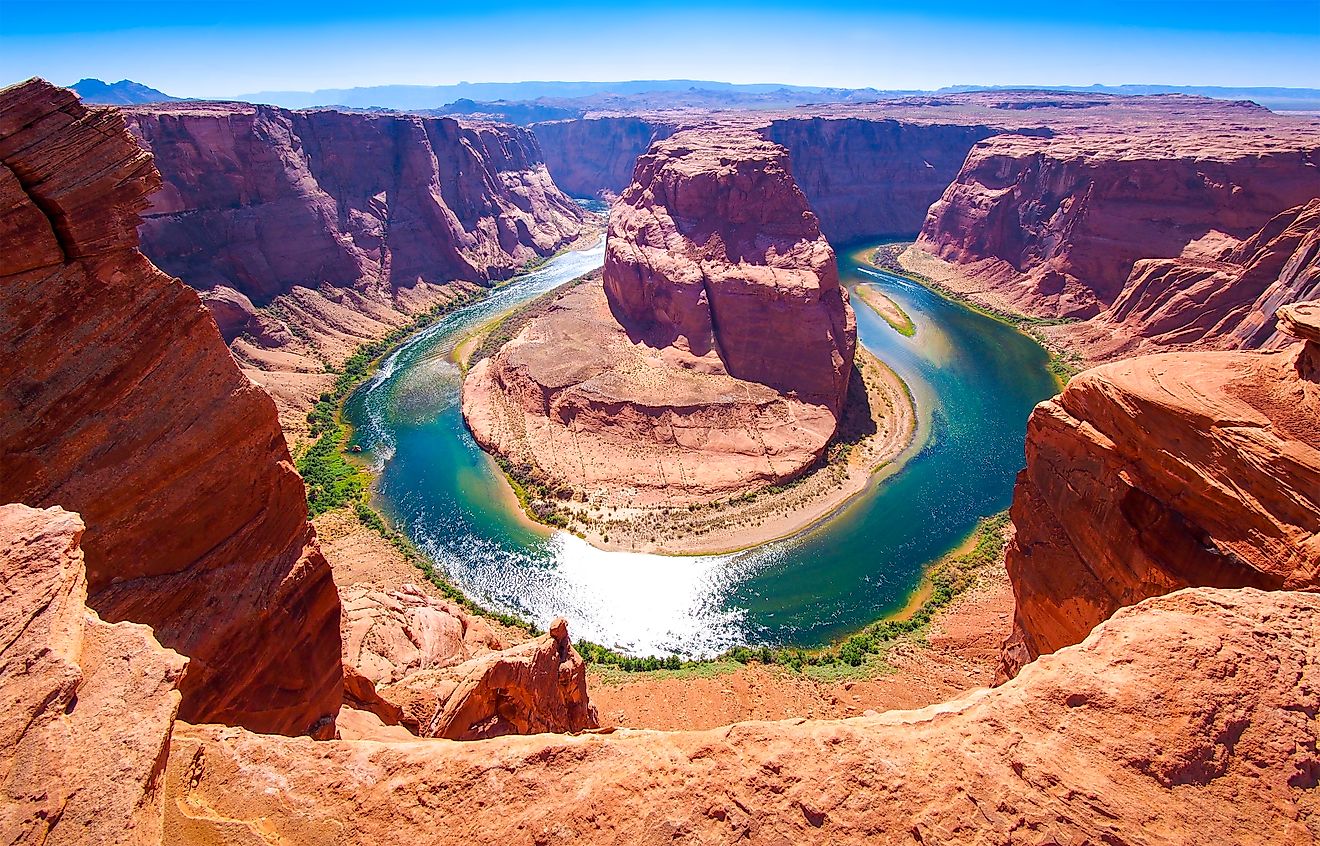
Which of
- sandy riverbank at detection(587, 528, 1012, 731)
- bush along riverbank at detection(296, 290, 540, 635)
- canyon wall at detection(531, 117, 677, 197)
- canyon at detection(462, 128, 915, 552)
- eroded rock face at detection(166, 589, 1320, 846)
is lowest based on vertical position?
bush along riverbank at detection(296, 290, 540, 635)

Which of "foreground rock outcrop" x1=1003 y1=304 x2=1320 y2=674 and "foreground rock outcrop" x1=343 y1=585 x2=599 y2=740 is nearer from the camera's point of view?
"foreground rock outcrop" x1=1003 y1=304 x2=1320 y2=674

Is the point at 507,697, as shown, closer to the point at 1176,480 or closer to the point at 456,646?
the point at 456,646

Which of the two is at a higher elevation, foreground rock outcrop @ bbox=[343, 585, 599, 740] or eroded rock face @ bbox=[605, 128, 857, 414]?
eroded rock face @ bbox=[605, 128, 857, 414]

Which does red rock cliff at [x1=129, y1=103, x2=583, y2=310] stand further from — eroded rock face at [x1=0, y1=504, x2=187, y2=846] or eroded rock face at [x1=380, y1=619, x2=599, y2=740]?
eroded rock face at [x1=0, y1=504, x2=187, y2=846]

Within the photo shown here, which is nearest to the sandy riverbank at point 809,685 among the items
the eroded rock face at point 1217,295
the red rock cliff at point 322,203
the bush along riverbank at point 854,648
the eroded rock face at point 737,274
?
the bush along riverbank at point 854,648

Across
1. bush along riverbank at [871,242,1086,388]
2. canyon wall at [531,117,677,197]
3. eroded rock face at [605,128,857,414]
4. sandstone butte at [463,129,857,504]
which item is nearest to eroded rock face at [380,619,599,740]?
sandstone butte at [463,129,857,504]

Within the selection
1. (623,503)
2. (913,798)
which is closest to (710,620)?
(623,503)
